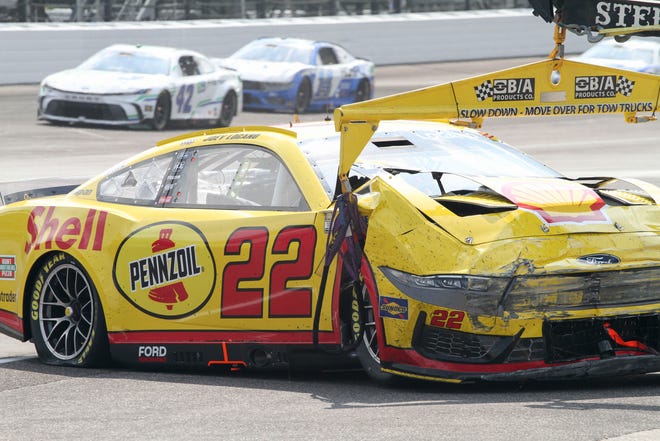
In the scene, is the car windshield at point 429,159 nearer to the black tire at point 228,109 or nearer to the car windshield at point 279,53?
the black tire at point 228,109

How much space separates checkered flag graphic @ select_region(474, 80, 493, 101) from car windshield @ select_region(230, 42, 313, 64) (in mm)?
20078

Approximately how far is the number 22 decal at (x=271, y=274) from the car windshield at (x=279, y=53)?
19.9m

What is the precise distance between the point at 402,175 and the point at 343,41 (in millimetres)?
27990

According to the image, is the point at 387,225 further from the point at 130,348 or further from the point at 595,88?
the point at 130,348

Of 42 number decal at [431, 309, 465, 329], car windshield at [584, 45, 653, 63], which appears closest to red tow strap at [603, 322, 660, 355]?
42 number decal at [431, 309, 465, 329]

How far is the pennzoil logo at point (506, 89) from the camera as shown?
6.97m

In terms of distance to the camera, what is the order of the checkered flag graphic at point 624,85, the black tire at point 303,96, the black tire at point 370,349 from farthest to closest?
the black tire at point 303,96
the checkered flag graphic at point 624,85
the black tire at point 370,349

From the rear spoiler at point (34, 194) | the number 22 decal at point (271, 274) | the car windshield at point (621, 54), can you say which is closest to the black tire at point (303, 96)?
the car windshield at point (621, 54)

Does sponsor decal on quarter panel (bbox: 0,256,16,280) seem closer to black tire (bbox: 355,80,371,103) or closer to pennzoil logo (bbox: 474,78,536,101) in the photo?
pennzoil logo (bbox: 474,78,536,101)

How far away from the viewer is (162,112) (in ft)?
76.0

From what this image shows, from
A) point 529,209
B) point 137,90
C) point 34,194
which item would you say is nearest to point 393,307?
point 529,209

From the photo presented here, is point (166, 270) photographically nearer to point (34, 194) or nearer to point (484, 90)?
point (34, 194)

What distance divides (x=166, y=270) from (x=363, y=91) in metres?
20.9

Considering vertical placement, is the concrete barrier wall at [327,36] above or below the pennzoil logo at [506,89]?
below
